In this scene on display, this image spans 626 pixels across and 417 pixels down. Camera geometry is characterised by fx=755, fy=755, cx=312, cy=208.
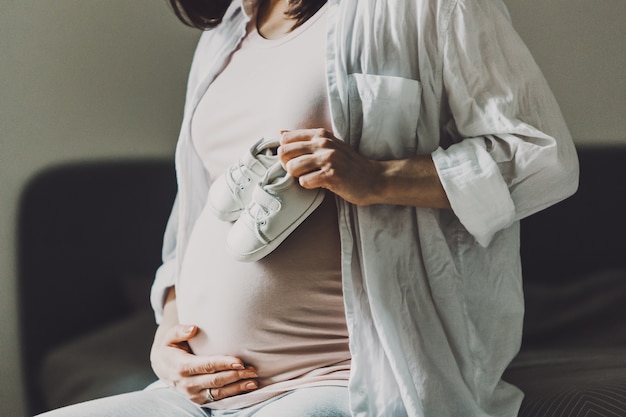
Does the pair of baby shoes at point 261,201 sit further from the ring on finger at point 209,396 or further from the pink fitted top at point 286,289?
the ring on finger at point 209,396

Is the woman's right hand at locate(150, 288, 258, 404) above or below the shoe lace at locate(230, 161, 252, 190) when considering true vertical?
below

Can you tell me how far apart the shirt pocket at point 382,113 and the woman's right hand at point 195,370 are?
0.35 meters

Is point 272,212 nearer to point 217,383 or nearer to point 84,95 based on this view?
point 217,383

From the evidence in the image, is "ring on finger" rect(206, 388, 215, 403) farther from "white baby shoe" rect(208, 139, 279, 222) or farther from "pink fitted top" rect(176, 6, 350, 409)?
"white baby shoe" rect(208, 139, 279, 222)

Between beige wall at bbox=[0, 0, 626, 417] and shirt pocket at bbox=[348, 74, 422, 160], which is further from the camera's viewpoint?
beige wall at bbox=[0, 0, 626, 417]

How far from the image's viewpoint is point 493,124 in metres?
0.98

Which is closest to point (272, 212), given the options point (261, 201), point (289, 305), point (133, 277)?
point (261, 201)

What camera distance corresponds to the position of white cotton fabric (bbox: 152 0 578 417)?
0.98 meters

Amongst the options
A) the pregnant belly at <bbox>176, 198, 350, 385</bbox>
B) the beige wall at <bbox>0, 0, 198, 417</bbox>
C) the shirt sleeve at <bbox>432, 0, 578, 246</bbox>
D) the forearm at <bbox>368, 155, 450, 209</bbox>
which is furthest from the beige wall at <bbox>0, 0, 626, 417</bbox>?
the pregnant belly at <bbox>176, 198, 350, 385</bbox>

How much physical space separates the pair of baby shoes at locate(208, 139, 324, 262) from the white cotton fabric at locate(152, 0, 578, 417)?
0.07m

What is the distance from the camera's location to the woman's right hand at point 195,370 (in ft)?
3.41

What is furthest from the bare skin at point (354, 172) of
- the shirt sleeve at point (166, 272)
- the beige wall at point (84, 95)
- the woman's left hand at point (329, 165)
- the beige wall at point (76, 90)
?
the beige wall at point (76, 90)

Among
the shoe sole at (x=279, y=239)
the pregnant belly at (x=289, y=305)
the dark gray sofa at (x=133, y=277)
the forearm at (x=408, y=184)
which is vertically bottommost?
the dark gray sofa at (x=133, y=277)

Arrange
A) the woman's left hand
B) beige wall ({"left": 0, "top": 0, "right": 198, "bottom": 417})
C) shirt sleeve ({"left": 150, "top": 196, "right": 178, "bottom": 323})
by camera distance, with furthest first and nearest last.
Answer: beige wall ({"left": 0, "top": 0, "right": 198, "bottom": 417}) → shirt sleeve ({"left": 150, "top": 196, "right": 178, "bottom": 323}) → the woman's left hand
